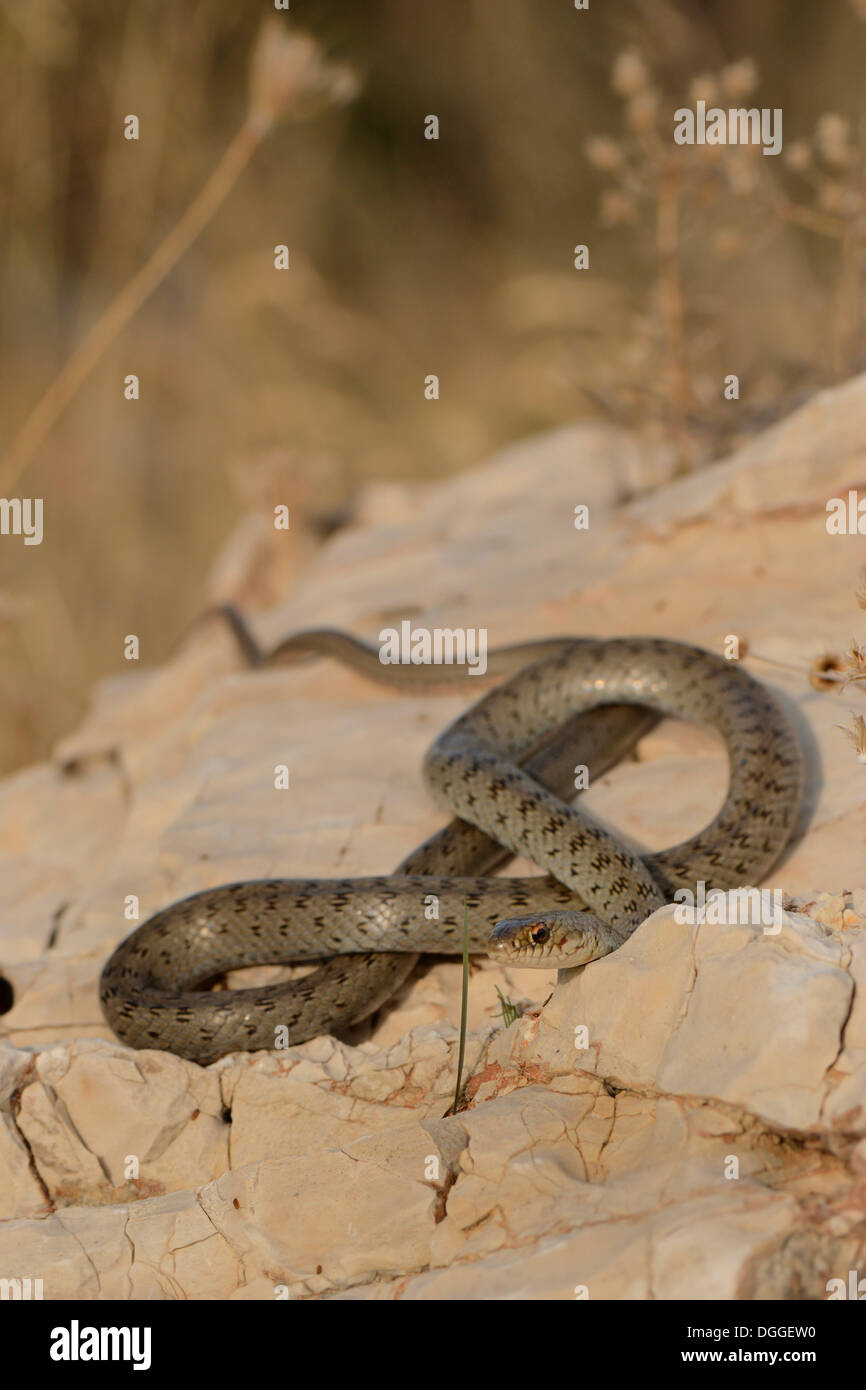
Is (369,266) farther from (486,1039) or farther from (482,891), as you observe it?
(486,1039)

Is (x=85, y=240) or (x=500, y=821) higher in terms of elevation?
(x=85, y=240)

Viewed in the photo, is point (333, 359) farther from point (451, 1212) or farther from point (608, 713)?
point (451, 1212)

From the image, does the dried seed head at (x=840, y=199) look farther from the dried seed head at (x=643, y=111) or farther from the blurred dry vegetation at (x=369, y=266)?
the dried seed head at (x=643, y=111)

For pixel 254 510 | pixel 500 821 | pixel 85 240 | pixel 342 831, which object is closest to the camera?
pixel 500 821

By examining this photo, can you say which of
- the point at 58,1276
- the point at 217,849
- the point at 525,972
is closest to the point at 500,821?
the point at 525,972

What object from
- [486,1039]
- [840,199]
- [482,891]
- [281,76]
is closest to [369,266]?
[840,199]

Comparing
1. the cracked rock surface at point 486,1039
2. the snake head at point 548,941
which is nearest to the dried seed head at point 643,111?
the cracked rock surface at point 486,1039
